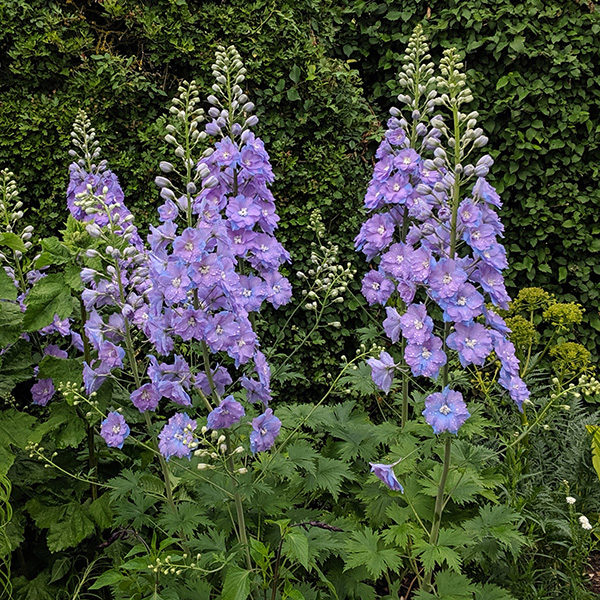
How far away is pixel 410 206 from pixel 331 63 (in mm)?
2132

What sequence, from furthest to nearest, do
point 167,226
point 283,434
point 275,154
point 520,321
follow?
point 275,154
point 520,321
point 283,434
point 167,226

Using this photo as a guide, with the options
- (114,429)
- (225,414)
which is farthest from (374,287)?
(114,429)

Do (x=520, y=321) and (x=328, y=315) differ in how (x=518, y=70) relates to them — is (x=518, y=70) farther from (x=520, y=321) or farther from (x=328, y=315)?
(x=328, y=315)

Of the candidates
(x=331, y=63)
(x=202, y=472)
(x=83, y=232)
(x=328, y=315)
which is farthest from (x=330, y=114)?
(x=202, y=472)

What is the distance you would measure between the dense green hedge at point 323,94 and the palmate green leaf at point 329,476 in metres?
1.56

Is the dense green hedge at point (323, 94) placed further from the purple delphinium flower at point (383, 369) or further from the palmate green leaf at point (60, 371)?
the purple delphinium flower at point (383, 369)

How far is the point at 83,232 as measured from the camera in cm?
227

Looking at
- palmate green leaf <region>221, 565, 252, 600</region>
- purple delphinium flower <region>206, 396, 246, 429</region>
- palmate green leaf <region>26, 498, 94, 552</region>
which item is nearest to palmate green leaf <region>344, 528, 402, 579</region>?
palmate green leaf <region>221, 565, 252, 600</region>

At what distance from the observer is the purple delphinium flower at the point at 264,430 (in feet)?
6.33

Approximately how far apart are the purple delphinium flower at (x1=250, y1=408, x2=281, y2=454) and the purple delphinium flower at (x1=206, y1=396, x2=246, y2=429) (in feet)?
0.31

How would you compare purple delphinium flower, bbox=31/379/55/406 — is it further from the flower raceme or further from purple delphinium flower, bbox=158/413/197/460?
purple delphinium flower, bbox=158/413/197/460

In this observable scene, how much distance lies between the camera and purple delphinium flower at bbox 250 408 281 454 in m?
1.93

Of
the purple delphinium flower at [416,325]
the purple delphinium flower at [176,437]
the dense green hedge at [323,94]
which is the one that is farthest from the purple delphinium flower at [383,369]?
the dense green hedge at [323,94]

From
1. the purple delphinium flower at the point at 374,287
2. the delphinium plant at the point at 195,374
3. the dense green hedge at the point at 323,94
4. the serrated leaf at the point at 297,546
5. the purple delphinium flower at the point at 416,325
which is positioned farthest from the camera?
the dense green hedge at the point at 323,94
